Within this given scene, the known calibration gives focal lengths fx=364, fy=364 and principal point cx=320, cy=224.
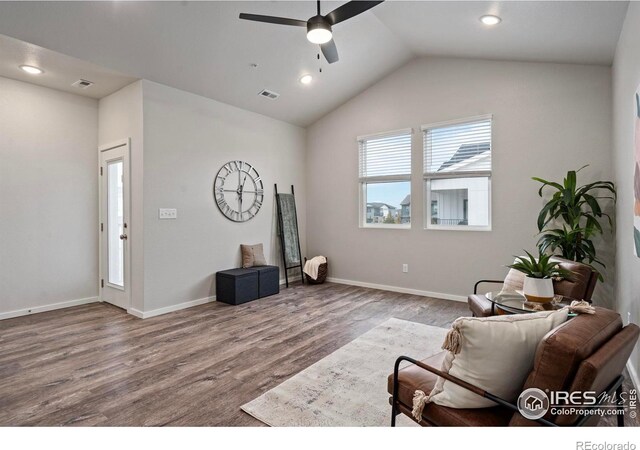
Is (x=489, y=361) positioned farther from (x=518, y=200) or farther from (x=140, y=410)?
(x=518, y=200)

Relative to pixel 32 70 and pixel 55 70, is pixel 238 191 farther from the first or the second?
pixel 32 70

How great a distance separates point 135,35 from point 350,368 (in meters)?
3.83

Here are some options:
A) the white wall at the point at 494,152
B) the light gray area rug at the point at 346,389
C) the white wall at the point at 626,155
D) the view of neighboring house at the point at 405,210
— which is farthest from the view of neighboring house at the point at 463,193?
the light gray area rug at the point at 346,389

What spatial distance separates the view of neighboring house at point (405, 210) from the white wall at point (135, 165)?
12.3 feet

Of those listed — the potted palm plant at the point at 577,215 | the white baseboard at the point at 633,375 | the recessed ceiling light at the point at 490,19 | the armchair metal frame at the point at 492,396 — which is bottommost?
the white baseboard at the point at 633,375

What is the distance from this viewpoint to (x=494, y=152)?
16.0 ft

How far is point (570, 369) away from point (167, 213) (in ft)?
14.8

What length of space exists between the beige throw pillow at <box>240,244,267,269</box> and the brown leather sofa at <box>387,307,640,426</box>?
4224 millimetres

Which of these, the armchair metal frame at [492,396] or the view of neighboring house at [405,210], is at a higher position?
the view of neighboring house at [405,210]

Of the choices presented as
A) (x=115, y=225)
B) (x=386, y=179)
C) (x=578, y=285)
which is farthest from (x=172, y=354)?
(x=386, y=179)

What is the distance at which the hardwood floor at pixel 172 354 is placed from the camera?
2.40 metres

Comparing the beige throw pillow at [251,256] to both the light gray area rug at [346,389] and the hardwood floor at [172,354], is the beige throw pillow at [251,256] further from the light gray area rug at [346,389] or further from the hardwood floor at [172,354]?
the light gray area rug at [346,389]

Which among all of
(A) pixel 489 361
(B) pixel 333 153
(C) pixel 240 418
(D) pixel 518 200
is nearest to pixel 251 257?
(B) pixel 333 153

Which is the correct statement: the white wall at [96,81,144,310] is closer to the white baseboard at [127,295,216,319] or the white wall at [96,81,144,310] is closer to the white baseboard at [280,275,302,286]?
the white baseboard at [127,295,216,319]
